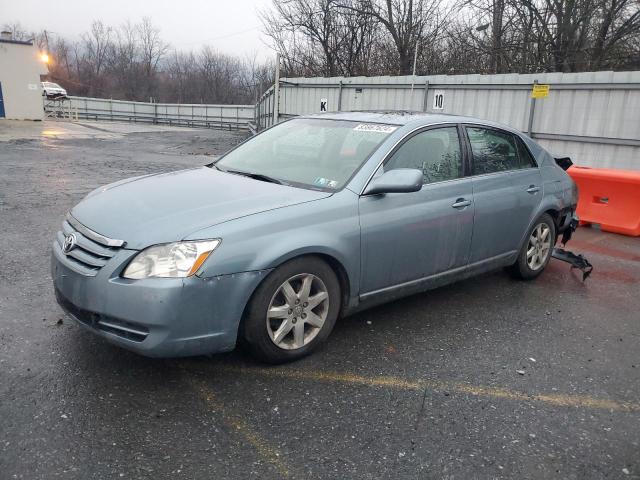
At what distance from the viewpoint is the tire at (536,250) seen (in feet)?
17.1

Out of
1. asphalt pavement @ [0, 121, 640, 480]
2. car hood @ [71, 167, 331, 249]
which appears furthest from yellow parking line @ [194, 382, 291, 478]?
car hood @ [71, 167, 331, 249]

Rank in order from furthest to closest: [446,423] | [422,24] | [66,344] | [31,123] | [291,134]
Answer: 1. [31,123]
2. [422,24]
3. [291,134]
4. [66,344]
5. [446,423]

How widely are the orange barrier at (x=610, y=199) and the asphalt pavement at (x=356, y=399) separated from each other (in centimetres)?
368

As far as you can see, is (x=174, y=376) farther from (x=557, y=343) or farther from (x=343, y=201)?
(x=557, y=343)

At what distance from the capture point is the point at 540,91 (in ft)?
Result: 34.8

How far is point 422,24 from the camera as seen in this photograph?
22.6m

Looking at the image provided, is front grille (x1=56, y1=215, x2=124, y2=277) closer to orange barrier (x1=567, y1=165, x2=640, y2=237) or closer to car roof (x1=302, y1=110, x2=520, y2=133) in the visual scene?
car roof (x1=302, y1=110, x2=520, y2=133)

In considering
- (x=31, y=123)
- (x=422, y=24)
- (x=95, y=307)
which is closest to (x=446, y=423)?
(x=95, y=307)

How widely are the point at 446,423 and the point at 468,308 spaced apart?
6.09 feet

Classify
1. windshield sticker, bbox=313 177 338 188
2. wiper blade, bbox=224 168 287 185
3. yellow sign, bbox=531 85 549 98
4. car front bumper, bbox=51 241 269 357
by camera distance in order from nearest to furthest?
1. car front bumper, bbox=51 241 269 357
2. windshield sticker, bbox=313 177 338 188
3. wiper blade, bbox=224 168 287 185
4. yellow sign, bbox=531 85 549 98

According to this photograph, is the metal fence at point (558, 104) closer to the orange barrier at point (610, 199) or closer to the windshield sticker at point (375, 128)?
the orange barrier at point (610, 199)

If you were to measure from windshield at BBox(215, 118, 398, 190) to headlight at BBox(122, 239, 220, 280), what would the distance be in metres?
1.09

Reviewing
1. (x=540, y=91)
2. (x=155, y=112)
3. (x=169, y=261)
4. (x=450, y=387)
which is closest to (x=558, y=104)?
(x=540, y=91)

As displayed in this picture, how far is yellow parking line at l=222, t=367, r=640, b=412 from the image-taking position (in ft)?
10.5
